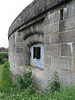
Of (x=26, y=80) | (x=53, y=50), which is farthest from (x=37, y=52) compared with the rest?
(x=53, y=50)

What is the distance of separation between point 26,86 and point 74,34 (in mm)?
2026

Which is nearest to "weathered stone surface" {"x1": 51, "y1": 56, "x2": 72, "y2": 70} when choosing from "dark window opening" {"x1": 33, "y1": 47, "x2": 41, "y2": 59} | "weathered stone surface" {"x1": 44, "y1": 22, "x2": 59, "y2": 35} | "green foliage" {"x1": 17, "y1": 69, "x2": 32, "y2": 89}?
"weathered stone surface" {"x1": 44, "y1": 22, "x2": 59, "y2": 35}

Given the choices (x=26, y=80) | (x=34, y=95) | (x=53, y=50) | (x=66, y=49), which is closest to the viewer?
(x=66, y=49)

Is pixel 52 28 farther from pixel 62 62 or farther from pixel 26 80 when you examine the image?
pixel 26 80

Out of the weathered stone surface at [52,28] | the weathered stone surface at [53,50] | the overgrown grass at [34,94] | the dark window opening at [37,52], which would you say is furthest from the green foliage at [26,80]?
the weathered stone surface at [52,28]

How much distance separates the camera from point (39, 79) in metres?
2.70

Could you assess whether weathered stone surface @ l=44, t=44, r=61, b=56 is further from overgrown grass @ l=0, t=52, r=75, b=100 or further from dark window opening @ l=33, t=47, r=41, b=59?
dark window opening @ l=33, t=47, r=41, b=59

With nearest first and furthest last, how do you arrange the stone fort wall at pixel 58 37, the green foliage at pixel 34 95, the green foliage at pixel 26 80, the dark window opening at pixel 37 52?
the green foliage at pixel 34 95, the stone fort wall at pixel 58 37, the green foliage at pixel 26 80, the dark window opening at pixel 37 52

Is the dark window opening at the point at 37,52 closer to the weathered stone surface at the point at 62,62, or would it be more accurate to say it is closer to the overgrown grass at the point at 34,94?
the overgrown grass at the point at 34,94

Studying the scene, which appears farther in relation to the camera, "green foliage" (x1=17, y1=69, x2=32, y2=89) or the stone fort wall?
"green foliage" (x1=17, y1=69, x2=32, y2=89)

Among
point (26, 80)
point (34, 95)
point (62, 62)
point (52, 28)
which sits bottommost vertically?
point (34, 95)

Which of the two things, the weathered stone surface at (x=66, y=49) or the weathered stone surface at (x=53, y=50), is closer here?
the weathered stone surface at (x=66, y=49)

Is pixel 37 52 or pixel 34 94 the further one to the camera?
pixel 37 52

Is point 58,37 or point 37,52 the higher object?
point 58,37
